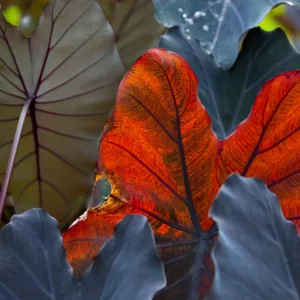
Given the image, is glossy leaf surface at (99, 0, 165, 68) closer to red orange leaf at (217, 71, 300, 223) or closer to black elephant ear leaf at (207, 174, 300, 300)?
red orange leaf at (217, 71, 300, 223)

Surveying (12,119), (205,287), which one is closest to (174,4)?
(12,119)

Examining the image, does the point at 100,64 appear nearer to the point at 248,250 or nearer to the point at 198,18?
the point at 198,18

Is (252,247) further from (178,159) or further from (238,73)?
(238,73)

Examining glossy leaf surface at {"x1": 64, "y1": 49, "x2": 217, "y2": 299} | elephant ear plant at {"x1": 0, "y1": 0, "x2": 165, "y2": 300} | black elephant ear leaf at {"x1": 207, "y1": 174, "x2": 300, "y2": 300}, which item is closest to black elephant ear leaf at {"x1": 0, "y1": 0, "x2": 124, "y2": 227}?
elephant ear plant at {"x1": 0, "y1": 0, "x2": 165, "y2": 300}

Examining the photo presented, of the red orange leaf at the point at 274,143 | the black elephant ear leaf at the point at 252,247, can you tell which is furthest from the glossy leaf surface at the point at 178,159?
the black elephant ear leaf at the point at 252,247

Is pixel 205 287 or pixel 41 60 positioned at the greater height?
pixel 41 60

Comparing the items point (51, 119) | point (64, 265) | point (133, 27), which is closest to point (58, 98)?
point (51, 119)
